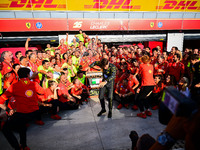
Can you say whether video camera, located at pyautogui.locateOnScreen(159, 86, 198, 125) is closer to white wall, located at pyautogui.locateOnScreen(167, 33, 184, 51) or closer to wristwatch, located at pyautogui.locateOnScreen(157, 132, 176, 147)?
wristwatch, located at pyautogui.locateOnScreen(157, 132, 176, 147)

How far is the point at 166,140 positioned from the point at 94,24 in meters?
10.3

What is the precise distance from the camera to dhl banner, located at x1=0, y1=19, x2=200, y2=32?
357 inches

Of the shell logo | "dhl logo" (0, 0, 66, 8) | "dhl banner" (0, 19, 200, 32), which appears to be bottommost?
the shell logo

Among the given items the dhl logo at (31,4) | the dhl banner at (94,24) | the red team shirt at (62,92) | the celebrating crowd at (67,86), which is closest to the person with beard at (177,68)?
the celebrating crowd at (67,86)

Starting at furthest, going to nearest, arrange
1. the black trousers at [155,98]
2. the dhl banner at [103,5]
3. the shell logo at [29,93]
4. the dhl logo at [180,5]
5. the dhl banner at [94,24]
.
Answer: the dhl logo at [180,5] < the dhl banner at [103,5] < the dhl banner at [94,24] < the black trousers at [155,98] < the shell logo at [29,93]

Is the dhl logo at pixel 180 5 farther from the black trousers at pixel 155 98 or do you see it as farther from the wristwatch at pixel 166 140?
the wristwatch at pixel 166 140

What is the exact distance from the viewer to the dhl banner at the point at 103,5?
9219 mm

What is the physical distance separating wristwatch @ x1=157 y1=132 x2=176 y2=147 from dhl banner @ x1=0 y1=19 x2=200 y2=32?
1001 centimetres

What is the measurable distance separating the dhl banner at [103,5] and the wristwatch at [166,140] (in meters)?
10.7

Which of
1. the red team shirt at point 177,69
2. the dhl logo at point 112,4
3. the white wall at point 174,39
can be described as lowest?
the red team shirt at point 177,69

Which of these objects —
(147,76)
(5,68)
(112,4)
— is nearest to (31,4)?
(112,4)

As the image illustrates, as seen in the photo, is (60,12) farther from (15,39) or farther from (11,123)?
(11,123)

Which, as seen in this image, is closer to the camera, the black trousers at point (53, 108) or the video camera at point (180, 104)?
the video camera at point (180, 104)

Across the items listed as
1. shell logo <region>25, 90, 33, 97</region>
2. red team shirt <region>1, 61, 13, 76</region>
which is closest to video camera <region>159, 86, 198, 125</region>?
shell logo <region>25, 90, 33, 97</region>
